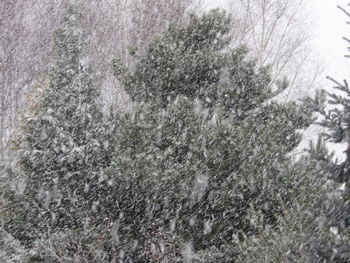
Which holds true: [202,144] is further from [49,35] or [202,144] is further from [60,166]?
[49,35]

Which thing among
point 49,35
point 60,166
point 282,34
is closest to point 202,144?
point 60,166

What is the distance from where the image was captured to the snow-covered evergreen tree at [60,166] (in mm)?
8469

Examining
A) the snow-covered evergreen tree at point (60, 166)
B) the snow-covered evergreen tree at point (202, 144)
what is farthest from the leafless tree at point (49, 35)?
the snow-covered evergreen tree at point (60, 166)

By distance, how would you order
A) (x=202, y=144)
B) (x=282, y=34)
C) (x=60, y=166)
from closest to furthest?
1. (x=60, y=166)
2. (x=202, y=144)
3. (x=282, y=34)

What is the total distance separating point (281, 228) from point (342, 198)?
340 centimetres

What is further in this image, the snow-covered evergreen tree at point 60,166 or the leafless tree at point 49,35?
the leafless tree at point 49,35

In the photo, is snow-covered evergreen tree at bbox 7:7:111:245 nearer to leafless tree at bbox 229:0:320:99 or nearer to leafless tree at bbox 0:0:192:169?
leafless tree at bbox 0:0:192:169

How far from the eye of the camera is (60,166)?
854cm

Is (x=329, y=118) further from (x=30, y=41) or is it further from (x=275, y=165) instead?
(x=30, y=41)

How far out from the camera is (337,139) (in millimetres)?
4512

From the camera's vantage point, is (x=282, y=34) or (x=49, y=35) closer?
(x=49, y=35)

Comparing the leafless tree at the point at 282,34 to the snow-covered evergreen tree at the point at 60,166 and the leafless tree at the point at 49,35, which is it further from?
the snow-covered evergreen tree at the point at 60,166

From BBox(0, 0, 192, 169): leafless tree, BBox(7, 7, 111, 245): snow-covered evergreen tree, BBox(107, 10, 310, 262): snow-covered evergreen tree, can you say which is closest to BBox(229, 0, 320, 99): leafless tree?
BBox(0, 0, 192, 169): leafless tree

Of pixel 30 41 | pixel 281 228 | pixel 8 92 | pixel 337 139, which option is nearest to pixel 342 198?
pixel 337 139
